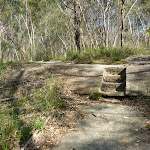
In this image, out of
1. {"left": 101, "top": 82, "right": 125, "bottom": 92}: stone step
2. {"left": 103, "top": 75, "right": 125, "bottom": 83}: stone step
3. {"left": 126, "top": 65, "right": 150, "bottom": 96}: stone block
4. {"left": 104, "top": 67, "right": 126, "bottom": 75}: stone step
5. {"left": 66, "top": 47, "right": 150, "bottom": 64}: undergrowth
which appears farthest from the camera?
{"left": 66, "top": 47, "right": 150, "bottom": 64}: undergrowth

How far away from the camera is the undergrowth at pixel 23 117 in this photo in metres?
1.88

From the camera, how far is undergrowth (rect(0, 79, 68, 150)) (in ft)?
6.16

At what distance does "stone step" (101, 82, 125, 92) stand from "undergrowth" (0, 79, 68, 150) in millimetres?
1510

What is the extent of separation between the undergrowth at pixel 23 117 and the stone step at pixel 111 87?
1.51 metres

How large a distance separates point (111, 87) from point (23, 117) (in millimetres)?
2517

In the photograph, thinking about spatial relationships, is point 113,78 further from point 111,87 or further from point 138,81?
point 138,81

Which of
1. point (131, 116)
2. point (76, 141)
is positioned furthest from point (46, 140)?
point (131, 116)

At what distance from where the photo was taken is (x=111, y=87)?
4242mm

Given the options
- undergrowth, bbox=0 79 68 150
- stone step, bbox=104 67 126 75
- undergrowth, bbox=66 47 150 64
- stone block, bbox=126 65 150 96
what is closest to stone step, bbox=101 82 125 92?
stone block, bbox=126 65 150 96

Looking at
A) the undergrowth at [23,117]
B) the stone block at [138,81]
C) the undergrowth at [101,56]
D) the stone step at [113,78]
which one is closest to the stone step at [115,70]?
the stone step at [113,78]

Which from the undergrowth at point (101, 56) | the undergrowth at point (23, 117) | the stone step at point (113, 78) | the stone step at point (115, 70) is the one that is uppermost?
the undergrowth at point (101, 56)

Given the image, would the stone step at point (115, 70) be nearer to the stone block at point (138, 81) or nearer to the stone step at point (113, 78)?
the stone step at point (113, 78)

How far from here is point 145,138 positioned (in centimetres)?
192

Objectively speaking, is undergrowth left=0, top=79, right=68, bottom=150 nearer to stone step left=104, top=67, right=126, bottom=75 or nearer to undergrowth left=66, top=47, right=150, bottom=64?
stone step left=104, top=67, right=126, bottom=75
